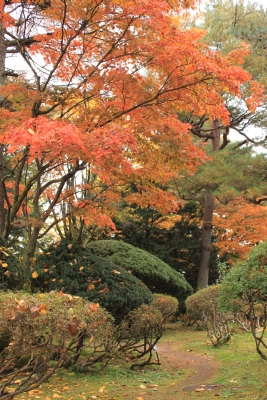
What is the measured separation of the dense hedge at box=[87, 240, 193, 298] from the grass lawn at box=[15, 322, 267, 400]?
3626 mm

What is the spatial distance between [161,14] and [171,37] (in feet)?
1.56

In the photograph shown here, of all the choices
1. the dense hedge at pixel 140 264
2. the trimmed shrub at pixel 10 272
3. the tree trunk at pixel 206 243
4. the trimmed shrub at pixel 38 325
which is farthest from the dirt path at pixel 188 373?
the tree trunk at pixel 206 243

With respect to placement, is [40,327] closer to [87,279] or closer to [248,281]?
[248,281]

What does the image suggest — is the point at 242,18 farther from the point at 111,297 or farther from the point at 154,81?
the point at 111,297

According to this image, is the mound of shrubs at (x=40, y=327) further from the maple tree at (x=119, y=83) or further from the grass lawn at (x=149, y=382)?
the maple tree at (x=119, y=83)

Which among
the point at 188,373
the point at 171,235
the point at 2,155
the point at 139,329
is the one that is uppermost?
the point at 2,155

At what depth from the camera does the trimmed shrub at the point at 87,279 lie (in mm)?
6453

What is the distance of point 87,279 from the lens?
6.57 meters

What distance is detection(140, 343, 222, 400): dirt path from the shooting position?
5035 mm

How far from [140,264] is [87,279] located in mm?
4721

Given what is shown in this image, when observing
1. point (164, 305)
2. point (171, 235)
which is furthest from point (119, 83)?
point (171, 235)

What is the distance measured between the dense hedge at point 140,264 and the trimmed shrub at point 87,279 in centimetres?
274

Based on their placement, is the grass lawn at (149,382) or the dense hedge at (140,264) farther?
the dense hedge at (140,264)

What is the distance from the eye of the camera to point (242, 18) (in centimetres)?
1591
